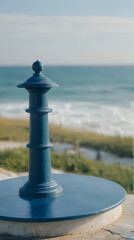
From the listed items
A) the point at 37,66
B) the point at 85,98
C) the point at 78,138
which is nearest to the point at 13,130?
the point at 78,138

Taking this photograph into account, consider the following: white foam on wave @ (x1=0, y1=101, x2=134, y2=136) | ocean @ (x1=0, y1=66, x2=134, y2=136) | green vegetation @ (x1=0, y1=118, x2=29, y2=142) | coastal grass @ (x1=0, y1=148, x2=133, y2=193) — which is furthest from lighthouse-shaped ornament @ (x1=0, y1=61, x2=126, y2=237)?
ocean @ (x1=0, y1=66, x2=134, y2=136)

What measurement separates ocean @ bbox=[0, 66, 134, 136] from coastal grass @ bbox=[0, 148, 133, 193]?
7130 mm

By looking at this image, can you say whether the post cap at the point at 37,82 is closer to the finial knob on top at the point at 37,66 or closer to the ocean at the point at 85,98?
the finial knob on top at the point at 37,66

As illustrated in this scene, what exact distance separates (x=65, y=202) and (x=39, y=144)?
549 millimetres

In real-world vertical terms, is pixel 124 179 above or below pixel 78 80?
below

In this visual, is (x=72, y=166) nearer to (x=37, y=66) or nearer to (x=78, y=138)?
(x=37, y=66)

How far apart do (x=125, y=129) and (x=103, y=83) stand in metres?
14.0

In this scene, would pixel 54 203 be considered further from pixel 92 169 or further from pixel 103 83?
pixel 103 83

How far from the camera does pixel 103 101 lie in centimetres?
2448

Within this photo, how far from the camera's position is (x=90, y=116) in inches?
745

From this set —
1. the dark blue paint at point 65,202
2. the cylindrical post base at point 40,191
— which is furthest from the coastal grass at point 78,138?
the cylindrical post base at point 40,191

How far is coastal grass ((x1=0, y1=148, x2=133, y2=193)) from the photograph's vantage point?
8.00m

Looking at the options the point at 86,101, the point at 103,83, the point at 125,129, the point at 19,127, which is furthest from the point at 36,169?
the point at 103,83

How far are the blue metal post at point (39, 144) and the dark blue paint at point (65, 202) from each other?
9 centimetres
